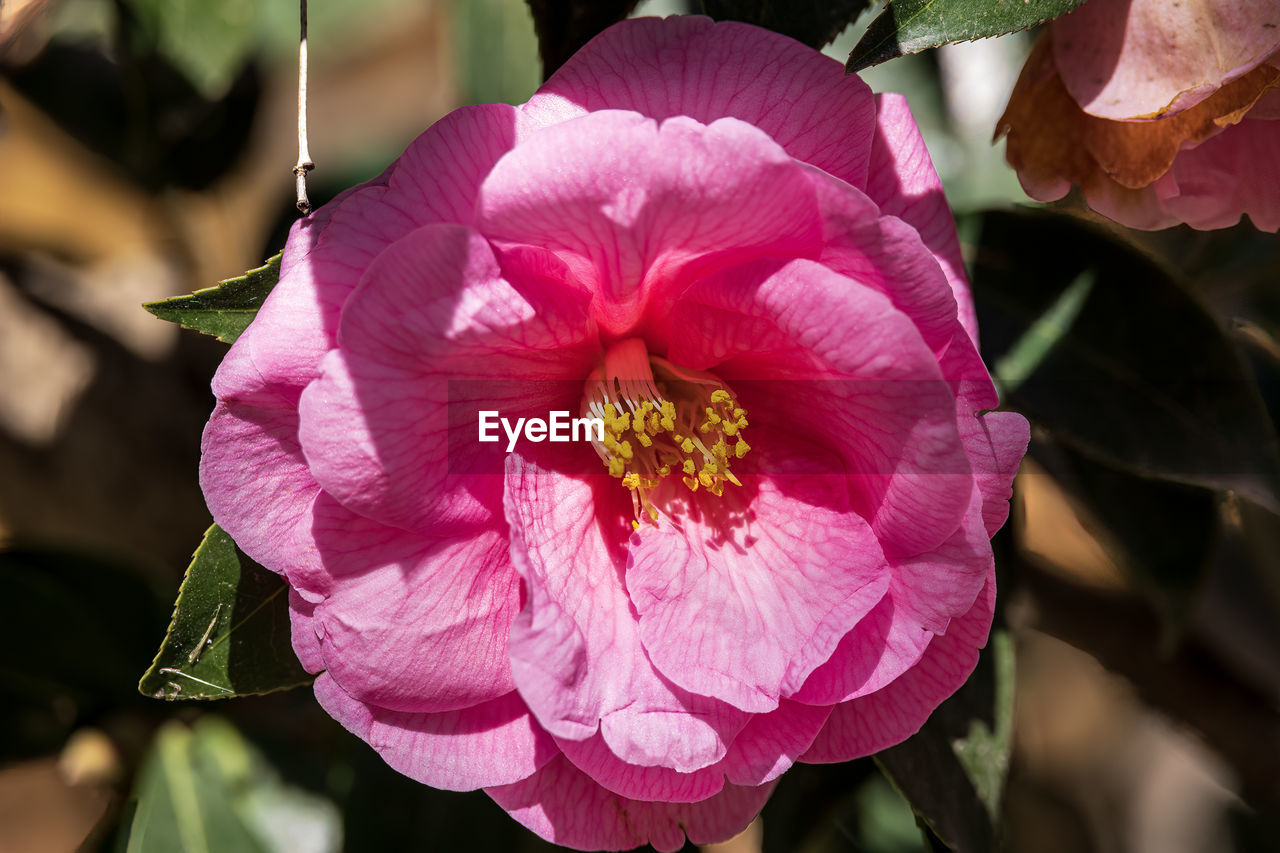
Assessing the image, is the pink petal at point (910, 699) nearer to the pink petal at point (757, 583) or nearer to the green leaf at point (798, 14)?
the pink petal at point (757, 583)

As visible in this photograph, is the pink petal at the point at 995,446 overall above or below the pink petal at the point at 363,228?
below

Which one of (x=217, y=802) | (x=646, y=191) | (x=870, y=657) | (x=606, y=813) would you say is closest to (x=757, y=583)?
(x=870, y=657)

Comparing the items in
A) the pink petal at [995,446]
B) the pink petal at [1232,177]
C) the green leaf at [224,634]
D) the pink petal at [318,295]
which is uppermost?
the pink petal at [318,295]

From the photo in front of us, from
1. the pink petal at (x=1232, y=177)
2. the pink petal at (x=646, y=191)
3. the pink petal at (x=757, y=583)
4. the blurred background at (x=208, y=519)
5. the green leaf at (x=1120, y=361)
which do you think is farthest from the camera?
the blurred background at (x=208, y=519)

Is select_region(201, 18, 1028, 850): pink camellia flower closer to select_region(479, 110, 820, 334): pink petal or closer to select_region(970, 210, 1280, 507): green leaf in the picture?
select_region(479, 110, 820, 334): pink petal

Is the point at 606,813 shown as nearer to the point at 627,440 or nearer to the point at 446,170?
the point at 627,440

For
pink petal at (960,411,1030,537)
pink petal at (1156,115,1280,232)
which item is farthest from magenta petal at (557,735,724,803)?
pink petal at (1156,115,1280,232)

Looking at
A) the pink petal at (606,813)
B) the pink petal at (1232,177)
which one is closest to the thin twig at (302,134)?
the pink petal at (606,813)
